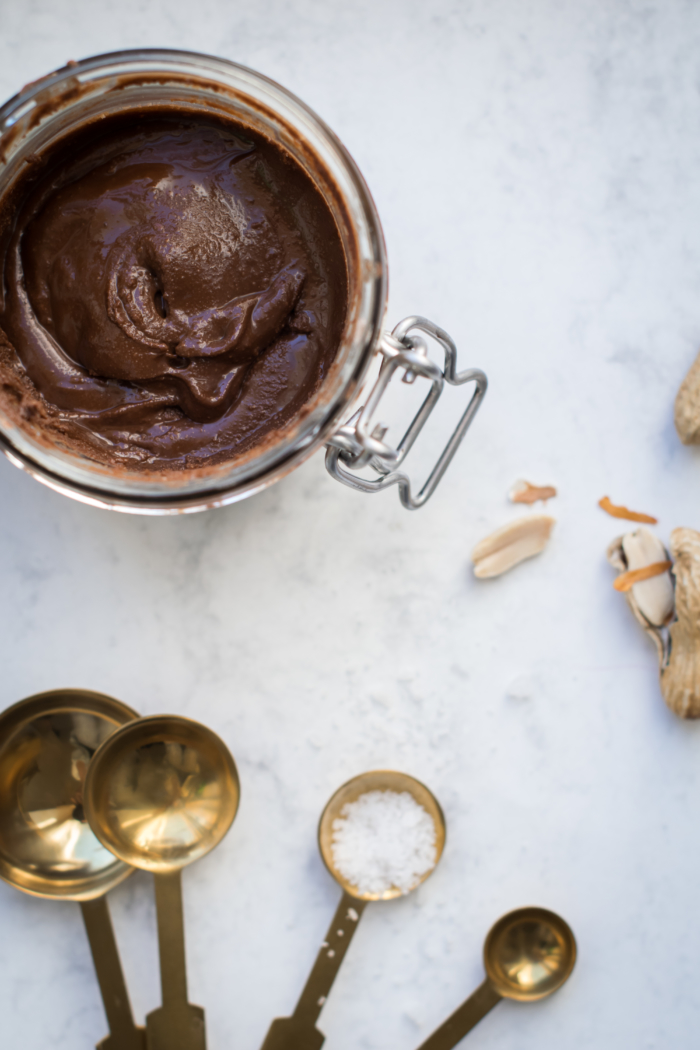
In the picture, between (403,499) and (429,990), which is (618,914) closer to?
(429,990)

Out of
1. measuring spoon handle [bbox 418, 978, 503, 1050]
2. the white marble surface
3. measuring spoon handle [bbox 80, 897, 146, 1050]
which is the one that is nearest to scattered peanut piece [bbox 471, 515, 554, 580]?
the white marble surface

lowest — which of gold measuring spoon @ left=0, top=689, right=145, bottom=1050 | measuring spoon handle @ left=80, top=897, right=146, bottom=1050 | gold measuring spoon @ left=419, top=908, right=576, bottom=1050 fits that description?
measuring spoon handle @ left=80, top=897, right=146, bottom=1050

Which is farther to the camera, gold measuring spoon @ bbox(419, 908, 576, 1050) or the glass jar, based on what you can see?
gold measuring spoon @ bbox(419, 908, 576, 1050)

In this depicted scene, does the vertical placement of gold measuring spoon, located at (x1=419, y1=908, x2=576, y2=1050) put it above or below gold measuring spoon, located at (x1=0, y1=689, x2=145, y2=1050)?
above

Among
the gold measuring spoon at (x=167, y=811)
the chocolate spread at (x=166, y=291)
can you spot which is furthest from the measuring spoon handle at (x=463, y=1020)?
the chocolate spread at (x=166, y=291)

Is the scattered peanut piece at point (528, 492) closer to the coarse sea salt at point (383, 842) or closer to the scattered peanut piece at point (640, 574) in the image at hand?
the scattered peanut piece at point (640, 574)

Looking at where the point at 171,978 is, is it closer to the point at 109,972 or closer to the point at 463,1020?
the point at 109,972

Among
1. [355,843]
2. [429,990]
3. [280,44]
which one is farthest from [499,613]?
[280,44]

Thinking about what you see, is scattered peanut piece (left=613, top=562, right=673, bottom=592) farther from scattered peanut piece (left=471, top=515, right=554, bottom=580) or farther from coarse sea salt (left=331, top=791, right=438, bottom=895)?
coarse sea salt (left=331, top=791, right=438, bottom=895)
